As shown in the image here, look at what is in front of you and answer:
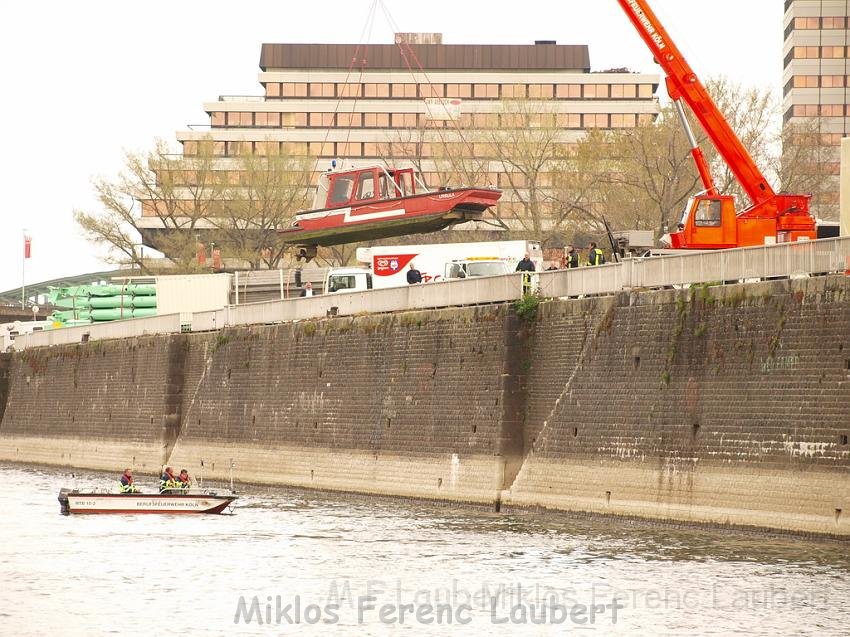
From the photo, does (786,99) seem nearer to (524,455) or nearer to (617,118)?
(617,118)

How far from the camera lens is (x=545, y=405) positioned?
135 feet

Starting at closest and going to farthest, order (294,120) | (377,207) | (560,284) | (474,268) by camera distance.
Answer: (560,284)
(474,268)
(377,207)
(294,120)

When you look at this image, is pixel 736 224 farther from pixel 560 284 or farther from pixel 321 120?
pixel 321 120

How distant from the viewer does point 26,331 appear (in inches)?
3189

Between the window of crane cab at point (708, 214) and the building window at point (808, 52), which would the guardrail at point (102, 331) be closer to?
the window of crane cab at point (708, 214)

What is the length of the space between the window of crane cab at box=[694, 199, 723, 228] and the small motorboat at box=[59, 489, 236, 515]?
14.9 meters

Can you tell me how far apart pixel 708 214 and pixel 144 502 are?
17467mm

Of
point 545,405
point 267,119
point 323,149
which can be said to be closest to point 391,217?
point 545,405

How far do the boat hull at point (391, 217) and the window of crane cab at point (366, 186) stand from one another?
1.93ft

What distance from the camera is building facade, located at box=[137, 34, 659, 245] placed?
130m

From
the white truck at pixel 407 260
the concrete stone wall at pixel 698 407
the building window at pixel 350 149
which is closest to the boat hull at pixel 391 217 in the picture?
the white truck at pixel 407 260

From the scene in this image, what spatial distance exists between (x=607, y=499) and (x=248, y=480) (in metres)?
19.9

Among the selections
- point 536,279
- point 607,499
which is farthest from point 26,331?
point 607,499

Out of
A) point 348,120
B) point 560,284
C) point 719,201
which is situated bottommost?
point 560,284
